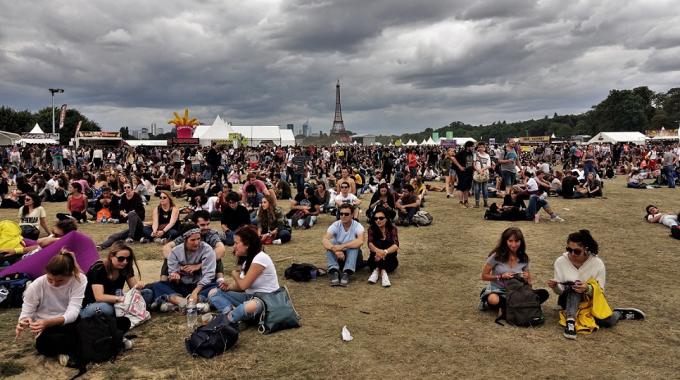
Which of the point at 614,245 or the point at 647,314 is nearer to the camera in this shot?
the point at 647,314

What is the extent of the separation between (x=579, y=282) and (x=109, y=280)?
494 centimetres

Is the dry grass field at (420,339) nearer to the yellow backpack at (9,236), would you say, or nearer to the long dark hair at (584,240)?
the long dark hair at (584,240)

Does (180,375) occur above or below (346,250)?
below

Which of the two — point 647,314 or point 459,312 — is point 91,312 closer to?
point 459,312

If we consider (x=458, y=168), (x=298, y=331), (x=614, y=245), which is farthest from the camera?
(x=458, y=168)

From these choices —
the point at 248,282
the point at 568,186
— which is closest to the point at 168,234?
the point at 248,282

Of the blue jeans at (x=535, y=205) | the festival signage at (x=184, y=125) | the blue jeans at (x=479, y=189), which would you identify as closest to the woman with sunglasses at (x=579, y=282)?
the blue jeans at (x=535, y=205)

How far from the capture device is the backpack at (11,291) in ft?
19.0

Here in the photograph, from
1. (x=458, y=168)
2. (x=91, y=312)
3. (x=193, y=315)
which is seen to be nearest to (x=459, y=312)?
(x=193, y=315)

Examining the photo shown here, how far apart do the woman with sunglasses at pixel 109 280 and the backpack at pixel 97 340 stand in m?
0.32

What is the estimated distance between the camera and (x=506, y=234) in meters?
5.49

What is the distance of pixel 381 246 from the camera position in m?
7.12

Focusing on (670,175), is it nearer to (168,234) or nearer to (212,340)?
(168,234)

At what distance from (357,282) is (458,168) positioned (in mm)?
7615
